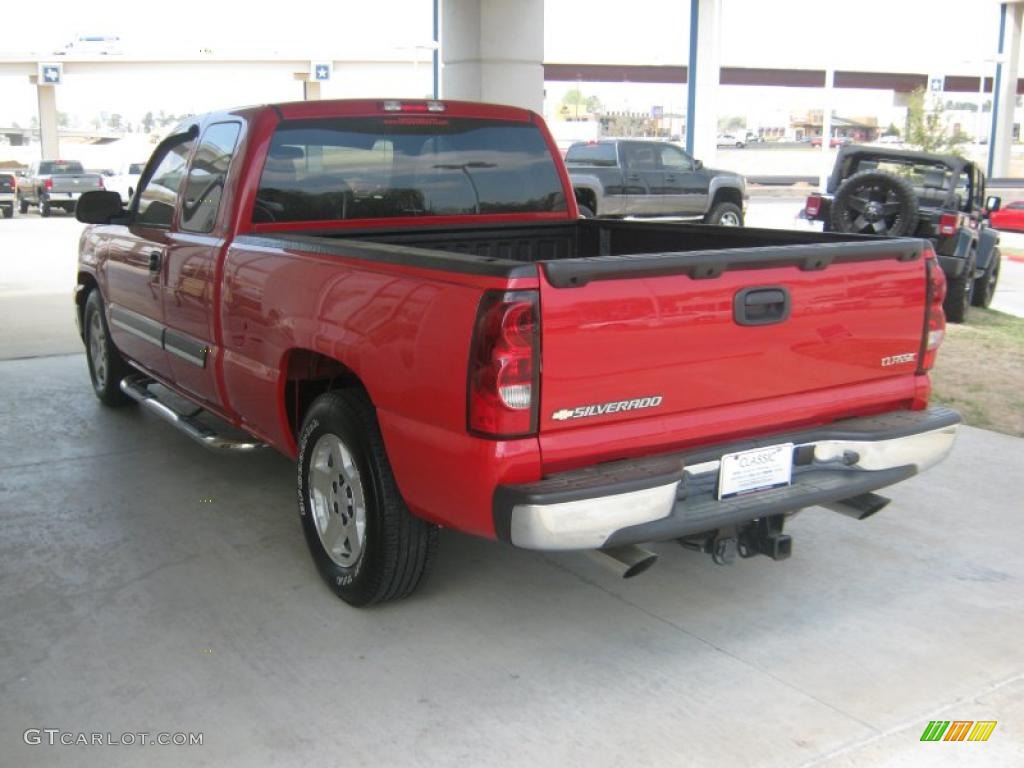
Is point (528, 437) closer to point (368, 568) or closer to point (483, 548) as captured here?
point (368, 568)

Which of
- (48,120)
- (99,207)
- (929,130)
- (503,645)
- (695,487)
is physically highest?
(48,120)

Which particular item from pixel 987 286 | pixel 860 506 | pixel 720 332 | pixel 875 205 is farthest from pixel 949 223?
pixel 720 332

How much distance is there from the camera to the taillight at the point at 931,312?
421 centimetres

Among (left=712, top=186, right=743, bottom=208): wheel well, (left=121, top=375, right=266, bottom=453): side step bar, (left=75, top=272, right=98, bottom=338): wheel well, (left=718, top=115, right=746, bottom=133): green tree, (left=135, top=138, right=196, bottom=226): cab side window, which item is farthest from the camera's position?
(left=718, top=115, right=746, bottom=133): green tree

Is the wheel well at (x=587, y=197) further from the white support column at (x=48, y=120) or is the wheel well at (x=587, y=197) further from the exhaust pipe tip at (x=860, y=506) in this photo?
the white support column at (x=48, y=120)

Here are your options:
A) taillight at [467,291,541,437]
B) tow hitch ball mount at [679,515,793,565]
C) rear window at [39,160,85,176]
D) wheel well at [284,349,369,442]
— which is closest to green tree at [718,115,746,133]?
rear window at [39,160,85,176]

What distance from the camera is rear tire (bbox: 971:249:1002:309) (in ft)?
42.4

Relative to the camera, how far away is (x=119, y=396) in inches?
290

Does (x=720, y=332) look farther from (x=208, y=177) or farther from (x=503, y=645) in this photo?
(x=208, y=177)

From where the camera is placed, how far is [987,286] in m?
13.0

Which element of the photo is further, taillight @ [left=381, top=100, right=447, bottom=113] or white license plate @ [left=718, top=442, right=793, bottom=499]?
taillight @ [left=381, top=100, right=447, bottom=113]

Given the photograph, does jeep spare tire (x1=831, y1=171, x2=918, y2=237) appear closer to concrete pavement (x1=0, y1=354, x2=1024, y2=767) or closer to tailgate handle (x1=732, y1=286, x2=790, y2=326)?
concrete pavement (x1=0, y1=354, x2=1024, y2=767)

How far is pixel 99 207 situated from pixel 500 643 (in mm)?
3902

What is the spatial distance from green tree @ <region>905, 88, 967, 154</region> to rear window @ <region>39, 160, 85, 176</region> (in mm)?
25641
